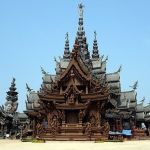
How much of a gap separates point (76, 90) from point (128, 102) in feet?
45.8

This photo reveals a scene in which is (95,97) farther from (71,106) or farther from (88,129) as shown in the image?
(88,129)

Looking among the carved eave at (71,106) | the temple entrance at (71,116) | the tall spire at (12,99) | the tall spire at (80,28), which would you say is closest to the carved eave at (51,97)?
the carved eave at (71,106)

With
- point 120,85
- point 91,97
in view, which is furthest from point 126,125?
point 91,97

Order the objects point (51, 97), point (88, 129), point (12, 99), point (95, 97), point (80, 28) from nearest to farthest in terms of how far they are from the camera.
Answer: point (88, 129) < point (95, 97) < point (51, 97) < point (80, 28) < point (12, 99)

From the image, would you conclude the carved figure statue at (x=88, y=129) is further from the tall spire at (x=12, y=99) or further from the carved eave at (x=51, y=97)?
the tall spire at (x=12, y=99)

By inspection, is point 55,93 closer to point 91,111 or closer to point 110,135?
point 91,111

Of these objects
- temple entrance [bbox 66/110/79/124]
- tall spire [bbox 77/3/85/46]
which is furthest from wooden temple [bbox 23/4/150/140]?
tall spire [bbox 77/3/85/46]

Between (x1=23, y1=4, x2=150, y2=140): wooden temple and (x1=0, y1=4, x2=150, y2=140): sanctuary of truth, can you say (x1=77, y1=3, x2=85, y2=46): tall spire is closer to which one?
(x1=0, y1=4, x2=150, y2=140): sanctuary of truth

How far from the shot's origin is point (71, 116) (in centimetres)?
3928

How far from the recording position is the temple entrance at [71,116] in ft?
128

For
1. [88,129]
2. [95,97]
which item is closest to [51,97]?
[95,97]

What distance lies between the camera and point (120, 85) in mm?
55062

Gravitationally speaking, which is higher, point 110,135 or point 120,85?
point 120,85

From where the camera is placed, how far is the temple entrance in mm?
39000
